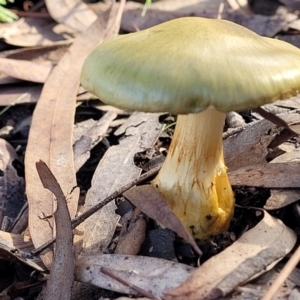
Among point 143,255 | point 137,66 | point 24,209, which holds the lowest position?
point 24,209

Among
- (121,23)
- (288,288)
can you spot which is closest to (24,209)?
(288,288)

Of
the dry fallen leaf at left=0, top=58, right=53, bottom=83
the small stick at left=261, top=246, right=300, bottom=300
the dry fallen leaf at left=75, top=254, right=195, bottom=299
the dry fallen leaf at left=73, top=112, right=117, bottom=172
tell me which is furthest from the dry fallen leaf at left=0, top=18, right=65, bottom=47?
the small stick at left=261, top=246, right=300, bottom=300

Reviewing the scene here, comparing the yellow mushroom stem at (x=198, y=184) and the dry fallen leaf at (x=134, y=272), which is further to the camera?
the yellow mushroom stem at (x=198, y=184)

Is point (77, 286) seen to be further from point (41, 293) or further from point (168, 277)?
point (168, 277)

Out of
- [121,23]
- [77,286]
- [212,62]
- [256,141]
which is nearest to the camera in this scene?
[212,62]

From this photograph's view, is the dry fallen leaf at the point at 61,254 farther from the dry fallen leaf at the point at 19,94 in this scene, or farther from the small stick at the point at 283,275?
the dry fallen leaf at the point at 19,94

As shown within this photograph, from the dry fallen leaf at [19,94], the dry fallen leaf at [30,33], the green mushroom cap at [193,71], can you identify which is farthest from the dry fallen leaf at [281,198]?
the dry fallen leaf at [30,33]

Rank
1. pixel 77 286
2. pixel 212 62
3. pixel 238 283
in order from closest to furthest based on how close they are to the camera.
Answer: pixel 212 62
pixel 238 283
pixel 77 286
